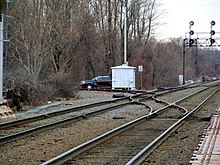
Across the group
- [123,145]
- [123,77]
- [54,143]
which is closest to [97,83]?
[123,77]

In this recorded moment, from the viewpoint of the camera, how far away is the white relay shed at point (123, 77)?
48906 mm

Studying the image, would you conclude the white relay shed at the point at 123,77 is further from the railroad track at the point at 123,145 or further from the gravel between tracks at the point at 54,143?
the railroad track at the point at 123,145

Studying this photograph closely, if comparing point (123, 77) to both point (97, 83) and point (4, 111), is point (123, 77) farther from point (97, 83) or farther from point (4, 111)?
point (4, 111)

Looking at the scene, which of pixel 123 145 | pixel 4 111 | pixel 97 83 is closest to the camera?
pixel 123 145

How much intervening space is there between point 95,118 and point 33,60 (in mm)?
16600

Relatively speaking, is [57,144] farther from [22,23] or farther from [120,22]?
[120,22]

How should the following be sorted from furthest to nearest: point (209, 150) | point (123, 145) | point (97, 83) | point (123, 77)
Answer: point (97, 83) → point (123, 77) → point (123, 145) → point (209, 150)

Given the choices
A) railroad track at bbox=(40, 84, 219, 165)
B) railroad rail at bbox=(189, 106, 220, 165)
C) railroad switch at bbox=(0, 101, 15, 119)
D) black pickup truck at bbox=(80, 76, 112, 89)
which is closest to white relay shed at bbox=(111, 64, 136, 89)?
black pickup truck at bbox=(80, 76, 112, 89)

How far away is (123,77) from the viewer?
49.3 meters

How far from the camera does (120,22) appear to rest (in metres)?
70.9

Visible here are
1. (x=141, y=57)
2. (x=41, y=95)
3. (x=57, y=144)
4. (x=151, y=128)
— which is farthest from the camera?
(x=141, y=57)

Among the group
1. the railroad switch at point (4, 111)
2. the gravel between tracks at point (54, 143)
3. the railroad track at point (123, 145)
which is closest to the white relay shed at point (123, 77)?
the railroad switch at point (4, 111)

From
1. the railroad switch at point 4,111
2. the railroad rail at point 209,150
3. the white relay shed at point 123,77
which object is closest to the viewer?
the railroad rail at point 209,150

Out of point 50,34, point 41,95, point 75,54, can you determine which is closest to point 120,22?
point 75,54
